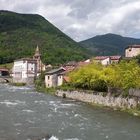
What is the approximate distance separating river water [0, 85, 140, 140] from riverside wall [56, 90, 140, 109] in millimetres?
2202

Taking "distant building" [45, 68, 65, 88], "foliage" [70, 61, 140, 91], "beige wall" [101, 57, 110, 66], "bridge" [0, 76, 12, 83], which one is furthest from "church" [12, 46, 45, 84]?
"foliage" [70, 61, 140, 91]

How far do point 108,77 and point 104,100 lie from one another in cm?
672

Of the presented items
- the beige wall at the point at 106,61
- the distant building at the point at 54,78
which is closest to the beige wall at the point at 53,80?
the distant building at the point at 54,78

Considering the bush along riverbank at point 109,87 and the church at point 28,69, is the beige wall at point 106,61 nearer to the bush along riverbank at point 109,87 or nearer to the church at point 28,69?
the bush along riverbank at point 109,87

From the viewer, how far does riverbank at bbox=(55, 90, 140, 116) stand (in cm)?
5400

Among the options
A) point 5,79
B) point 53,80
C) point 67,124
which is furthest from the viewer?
point 5,79

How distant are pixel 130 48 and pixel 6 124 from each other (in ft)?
259

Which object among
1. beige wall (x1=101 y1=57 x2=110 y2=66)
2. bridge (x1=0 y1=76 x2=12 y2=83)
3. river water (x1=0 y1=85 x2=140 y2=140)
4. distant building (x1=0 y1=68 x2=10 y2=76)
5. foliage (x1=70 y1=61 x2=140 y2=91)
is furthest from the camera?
distant building (x1=0 y1=68 x2=10 y2=76)

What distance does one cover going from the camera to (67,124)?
4338 centimetres

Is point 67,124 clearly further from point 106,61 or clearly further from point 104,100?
point 106,61

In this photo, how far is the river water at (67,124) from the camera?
121ft

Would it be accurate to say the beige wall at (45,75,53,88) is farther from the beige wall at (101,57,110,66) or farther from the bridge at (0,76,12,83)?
the bridge at (0,76,12,83)

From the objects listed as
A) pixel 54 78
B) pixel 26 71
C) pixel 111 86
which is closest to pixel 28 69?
pixel 26 71

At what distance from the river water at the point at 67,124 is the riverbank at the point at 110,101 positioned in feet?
5.82
